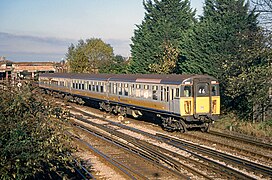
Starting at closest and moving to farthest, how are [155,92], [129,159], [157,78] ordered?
1. [129,159]
2. [155,92]
3. [157,78]

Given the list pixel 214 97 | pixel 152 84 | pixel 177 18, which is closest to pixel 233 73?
pixel 214 97

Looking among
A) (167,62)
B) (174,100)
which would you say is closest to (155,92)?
(174,100)

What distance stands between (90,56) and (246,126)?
4543cm

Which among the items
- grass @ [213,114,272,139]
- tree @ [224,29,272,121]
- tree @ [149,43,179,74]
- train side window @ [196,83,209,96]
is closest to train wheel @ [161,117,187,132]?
train side window @ [196,83,209,96]

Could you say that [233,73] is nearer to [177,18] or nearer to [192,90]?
[192,90]

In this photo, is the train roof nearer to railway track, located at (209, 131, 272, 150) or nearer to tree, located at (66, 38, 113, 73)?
railway track, located at (209, 131, 272, 150)

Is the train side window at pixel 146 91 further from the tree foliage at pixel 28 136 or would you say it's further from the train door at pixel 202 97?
the tree foliage at pixel 28 136

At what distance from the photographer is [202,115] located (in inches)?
779

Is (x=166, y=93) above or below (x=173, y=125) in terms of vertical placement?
above

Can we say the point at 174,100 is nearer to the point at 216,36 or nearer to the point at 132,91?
the point at 132,91

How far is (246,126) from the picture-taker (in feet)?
67.9

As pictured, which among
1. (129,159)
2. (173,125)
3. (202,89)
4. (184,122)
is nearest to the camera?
(129,159)

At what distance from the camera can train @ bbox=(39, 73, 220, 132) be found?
64.2 feet

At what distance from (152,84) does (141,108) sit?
2.38 metres
